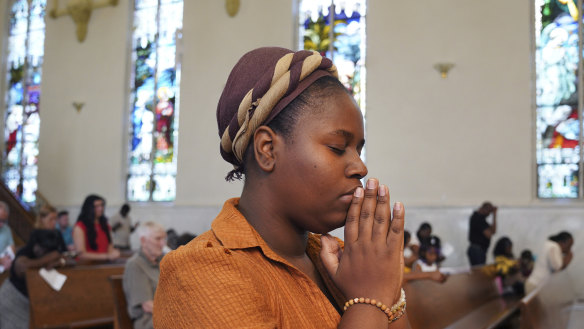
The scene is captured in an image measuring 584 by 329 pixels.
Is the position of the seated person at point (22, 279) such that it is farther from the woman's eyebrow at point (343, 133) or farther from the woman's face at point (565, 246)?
the woman's face at point (565, 246)

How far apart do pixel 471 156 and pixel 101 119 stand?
7716 mm

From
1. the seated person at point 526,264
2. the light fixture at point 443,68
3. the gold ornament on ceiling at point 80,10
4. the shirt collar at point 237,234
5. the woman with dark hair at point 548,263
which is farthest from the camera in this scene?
the gold ornament on ceiling at point 80,10

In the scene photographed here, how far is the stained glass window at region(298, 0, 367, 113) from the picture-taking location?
10375mm

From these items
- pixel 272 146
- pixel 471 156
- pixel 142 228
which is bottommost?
pixel 142 228

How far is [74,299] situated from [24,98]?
34.5 feet

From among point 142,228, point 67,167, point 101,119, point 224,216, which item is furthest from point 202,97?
point 224,216

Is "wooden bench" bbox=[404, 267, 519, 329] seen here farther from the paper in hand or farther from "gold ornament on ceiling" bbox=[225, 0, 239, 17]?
"gold ornament on ceiling" bbox=[225, 0, 239, 17]

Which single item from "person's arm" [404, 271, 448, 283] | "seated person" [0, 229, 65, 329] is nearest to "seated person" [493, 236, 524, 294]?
"person's arm" [404, 271, 448, 283]

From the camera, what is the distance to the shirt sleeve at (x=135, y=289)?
3930 mm

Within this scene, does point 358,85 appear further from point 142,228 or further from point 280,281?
point 280,281

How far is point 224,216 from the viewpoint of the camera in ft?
3.22

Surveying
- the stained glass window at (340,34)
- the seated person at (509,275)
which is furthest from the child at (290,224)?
the stained glass window at (340,34)

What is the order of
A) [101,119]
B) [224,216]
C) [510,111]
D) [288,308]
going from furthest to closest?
[101,119], [510,111], [224,216], [288,308]

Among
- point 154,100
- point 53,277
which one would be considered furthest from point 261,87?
point 154,100
